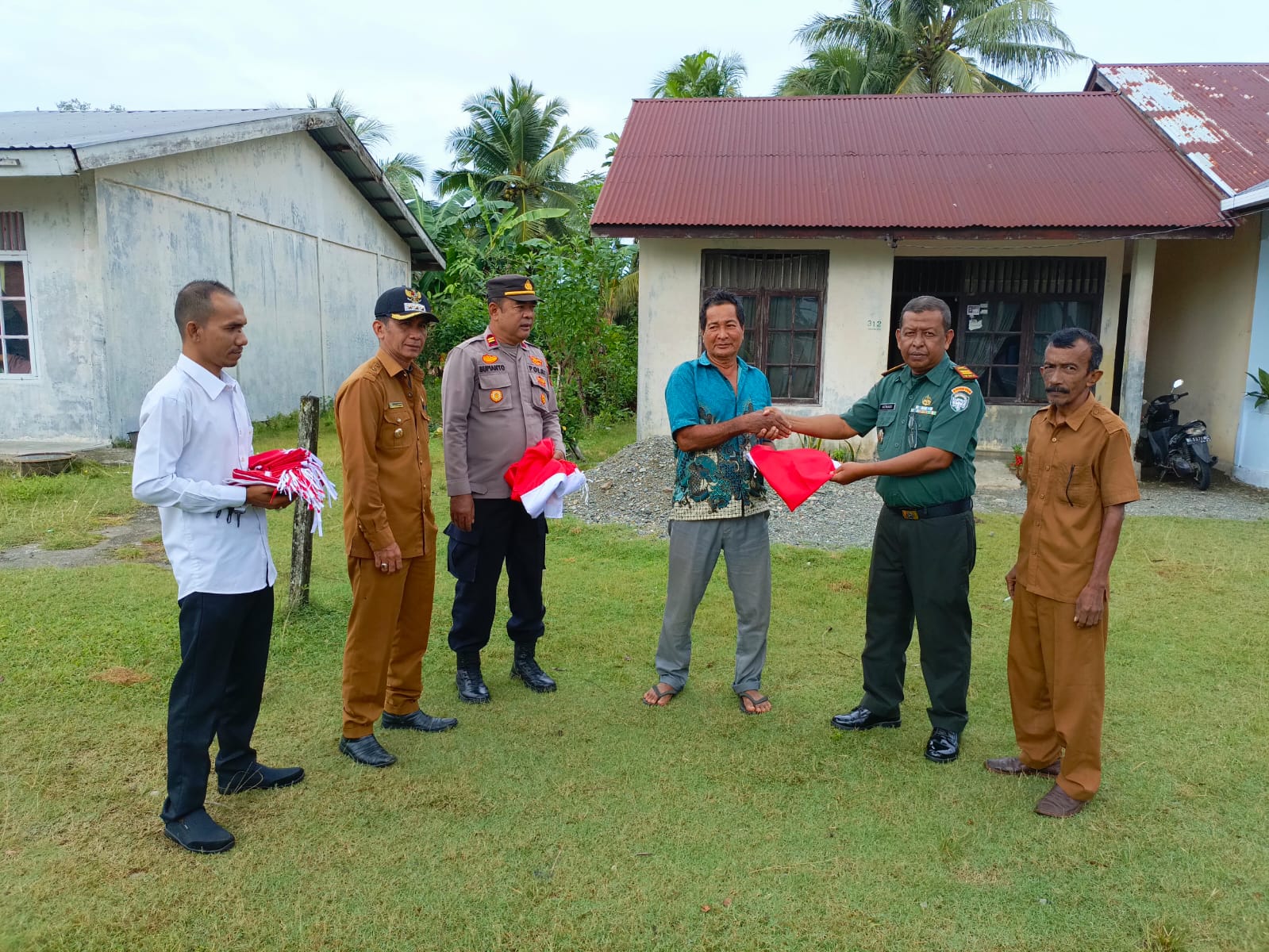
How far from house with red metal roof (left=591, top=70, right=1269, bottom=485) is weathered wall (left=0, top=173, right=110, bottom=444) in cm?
598

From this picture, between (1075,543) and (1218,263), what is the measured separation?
10143mm

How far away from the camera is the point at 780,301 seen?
1120 cm

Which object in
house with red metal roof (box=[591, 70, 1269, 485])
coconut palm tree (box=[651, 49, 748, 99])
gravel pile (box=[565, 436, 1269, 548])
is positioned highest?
coconut palm tree (box=[651, 49, 748, 99])

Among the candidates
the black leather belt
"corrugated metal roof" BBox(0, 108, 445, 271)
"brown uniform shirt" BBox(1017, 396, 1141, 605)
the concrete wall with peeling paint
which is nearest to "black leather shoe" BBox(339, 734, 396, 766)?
the black leather belt

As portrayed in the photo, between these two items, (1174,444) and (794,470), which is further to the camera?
(1174,444)

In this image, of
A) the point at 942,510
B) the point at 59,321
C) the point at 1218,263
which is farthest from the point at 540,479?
the point at 1218,263

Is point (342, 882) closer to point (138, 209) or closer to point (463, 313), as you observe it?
point (138, 209)

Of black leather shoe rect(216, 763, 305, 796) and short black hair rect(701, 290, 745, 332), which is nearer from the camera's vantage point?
black leather shoe rect(216, 763, 305, 796)

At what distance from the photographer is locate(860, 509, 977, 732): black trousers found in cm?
367

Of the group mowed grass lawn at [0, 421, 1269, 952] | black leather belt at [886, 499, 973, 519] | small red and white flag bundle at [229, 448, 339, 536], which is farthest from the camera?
black leather belt at [886, 499, 973, 519]

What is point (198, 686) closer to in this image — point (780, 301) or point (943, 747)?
point (943, 747)

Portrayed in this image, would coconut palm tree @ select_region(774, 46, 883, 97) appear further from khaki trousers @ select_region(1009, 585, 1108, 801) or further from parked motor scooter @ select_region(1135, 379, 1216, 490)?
khaki trousers @ select_region(1009, 585, 1108, 801)

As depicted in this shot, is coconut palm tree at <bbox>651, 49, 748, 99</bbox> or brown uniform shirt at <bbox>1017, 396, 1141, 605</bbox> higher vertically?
coconut palm tree at <bbox>651, 49, 748, 99</bbox>

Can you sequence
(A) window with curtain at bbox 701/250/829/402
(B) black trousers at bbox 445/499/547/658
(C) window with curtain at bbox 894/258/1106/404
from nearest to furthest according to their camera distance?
(B) black trousers at bbox 445/499/547/658
(A) window with curtain at bbox 701/250/829/402
(C) window with curtain at bbox 894/258/1106/404
